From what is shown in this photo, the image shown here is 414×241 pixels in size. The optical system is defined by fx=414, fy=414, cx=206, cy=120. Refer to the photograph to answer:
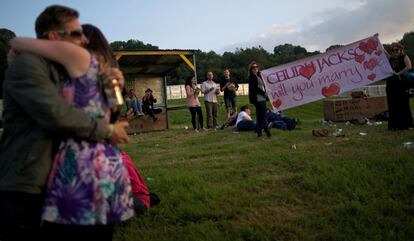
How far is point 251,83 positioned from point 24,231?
8.54m

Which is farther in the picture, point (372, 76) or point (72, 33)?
point (372, 76)

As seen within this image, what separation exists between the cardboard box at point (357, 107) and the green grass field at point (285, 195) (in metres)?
6.11

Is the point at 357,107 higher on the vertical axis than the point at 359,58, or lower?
lower

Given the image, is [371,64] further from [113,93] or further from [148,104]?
[113,93]

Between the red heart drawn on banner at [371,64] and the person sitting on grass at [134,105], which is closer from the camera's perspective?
the red heart drawn on banner at [371,64]

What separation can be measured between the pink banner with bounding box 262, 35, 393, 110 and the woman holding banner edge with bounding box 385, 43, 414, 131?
332 cm

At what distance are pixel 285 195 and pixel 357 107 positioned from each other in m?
9.89

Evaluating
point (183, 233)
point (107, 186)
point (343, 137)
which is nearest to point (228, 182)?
point (183, 233)

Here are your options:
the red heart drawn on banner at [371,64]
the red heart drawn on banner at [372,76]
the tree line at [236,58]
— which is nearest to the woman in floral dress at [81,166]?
the red heart drawn on banner at [372,76]

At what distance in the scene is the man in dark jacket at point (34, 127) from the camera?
1.85m

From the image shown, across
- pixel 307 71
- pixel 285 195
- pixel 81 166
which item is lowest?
pixel 285 195

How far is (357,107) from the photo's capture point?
13.7 meters

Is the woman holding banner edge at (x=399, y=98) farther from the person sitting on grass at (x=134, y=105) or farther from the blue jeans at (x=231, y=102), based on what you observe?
the person sitting on grass at (x=134, y=105)

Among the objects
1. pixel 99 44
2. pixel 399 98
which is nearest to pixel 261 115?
pixel 399 98
